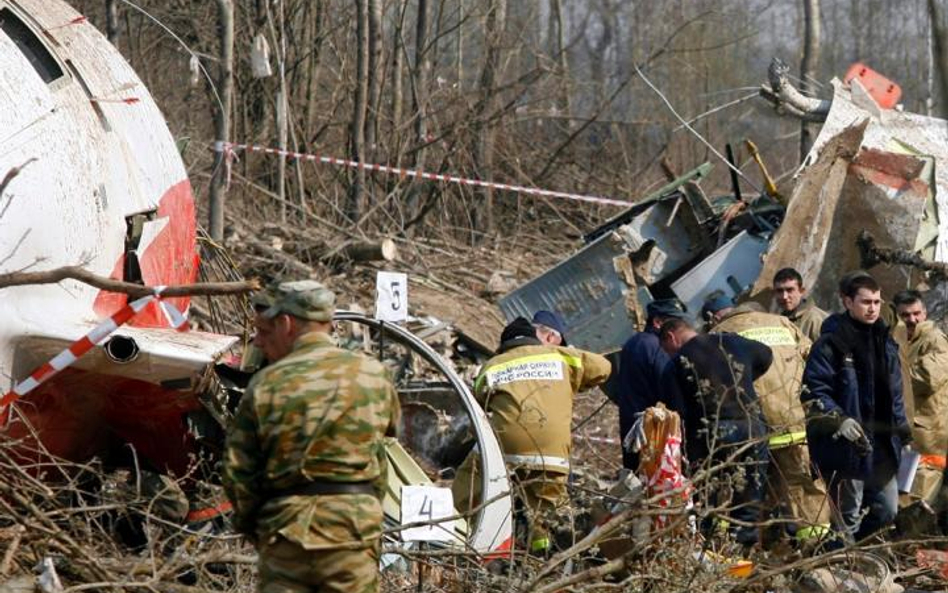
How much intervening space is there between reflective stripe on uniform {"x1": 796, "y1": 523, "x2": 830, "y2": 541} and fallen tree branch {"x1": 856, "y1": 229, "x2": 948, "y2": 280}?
134 inches

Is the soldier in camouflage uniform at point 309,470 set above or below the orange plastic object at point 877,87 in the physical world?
below

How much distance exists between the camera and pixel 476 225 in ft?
62.5

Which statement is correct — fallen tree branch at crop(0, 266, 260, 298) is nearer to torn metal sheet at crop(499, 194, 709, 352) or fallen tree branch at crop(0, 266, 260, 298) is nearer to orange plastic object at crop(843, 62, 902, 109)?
torn metal sheet at crop(499, 194, 709, 352)

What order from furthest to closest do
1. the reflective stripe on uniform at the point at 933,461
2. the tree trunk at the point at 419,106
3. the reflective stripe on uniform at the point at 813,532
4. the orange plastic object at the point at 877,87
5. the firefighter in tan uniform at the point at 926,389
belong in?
the tree trunk at the point at 419,106 < the orange plastic object at the point at 877,87 < the reflective stripe on uniform at the point at 933,461 < the firefighter in tan uniform at the point at 926,389 < the reflective stripe on uniform at the point at 813,532

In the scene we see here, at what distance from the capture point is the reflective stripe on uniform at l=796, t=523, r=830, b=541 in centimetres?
786

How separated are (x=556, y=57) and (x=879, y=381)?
Answer: 14724mm

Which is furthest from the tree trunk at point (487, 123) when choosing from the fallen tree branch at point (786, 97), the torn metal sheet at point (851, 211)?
the torn metal sheet at point (851, 211)

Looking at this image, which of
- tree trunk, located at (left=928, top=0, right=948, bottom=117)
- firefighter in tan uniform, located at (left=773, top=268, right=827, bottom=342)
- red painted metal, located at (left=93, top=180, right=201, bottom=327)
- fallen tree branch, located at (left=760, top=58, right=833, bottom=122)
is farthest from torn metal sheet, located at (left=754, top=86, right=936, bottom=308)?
tree trunk, located at (left=928, top=0, right=948, bottom=117)

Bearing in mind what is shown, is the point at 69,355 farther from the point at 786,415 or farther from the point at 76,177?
the point at 786,415

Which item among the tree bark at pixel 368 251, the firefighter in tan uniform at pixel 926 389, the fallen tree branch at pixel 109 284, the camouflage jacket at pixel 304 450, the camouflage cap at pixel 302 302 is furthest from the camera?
the tree bark at pixel 368 251

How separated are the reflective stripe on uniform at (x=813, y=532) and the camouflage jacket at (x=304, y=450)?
9.45 feet

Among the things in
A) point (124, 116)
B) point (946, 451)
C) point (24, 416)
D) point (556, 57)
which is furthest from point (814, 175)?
point (556, 57)

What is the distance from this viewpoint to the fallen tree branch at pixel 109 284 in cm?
612

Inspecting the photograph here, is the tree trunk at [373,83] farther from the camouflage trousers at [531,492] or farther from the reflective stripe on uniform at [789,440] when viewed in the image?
the camouflage trousers at [531,492]
